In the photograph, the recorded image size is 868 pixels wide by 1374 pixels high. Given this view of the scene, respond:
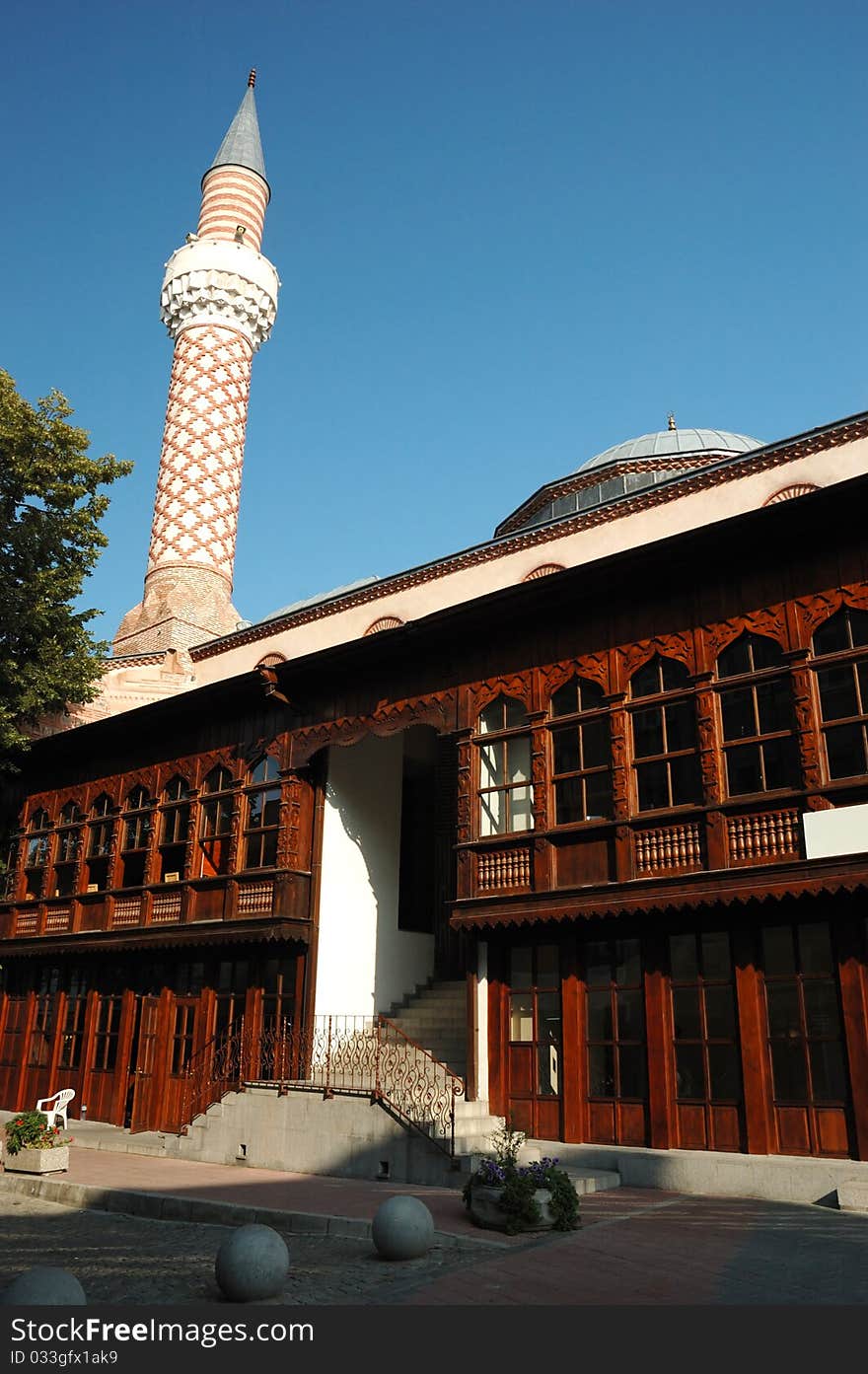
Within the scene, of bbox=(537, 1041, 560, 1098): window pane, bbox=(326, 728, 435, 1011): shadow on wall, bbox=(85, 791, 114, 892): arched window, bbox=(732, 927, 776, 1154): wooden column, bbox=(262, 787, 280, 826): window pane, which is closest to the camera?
bbox=(732, 927, 776, 1154): wooden column

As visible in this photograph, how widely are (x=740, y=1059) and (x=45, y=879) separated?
15.3 m

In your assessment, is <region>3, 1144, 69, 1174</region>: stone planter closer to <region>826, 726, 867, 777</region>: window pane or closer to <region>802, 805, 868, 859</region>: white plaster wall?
<region>802, 805, 868, 859</region>: white plaster wall

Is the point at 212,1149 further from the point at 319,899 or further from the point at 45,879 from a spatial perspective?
the point at 45,879

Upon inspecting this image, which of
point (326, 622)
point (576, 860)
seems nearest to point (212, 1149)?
point (576, 860)

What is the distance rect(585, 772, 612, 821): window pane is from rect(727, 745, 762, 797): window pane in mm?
1675

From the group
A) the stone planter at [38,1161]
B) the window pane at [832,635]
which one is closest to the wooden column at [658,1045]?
the window pane at [832,635]

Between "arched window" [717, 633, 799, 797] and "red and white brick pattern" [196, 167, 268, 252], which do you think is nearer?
"arched window" [717, 633, 799, 797]

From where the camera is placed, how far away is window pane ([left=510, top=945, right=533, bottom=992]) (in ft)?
45.3

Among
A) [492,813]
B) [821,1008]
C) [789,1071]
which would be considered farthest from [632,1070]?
[492,813]

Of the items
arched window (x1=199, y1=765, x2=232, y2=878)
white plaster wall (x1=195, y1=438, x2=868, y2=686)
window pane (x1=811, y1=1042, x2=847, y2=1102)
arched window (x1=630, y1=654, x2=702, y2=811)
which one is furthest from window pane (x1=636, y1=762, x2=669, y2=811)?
arched window (x1=199, y1=765, x2=232, y2=878)

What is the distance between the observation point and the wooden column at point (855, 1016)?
34.9 feet

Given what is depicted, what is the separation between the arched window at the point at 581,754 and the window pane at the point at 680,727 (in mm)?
823

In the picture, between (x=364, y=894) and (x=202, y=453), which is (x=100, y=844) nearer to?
(x=364, y=894)

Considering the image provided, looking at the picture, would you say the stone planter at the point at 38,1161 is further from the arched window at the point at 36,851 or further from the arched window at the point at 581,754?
the arched window at the point at 36,851
